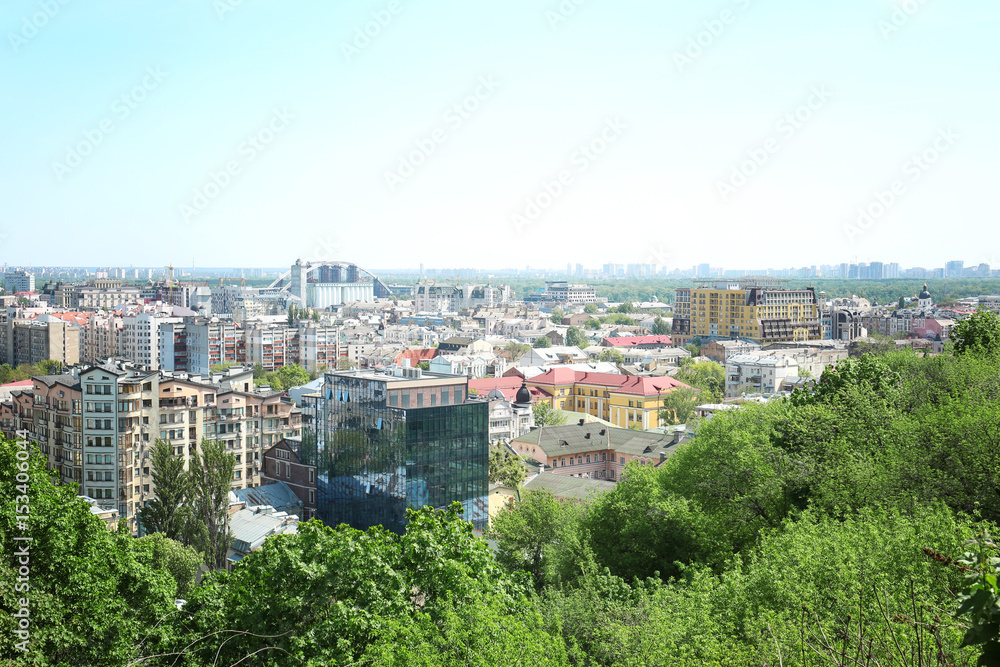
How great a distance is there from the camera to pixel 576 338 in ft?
305

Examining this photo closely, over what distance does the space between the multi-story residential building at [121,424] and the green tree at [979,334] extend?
21.7m

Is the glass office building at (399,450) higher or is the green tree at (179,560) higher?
the glass office building at (399,450)

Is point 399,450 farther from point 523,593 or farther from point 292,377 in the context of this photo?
point 292,377

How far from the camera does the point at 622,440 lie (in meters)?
38.5

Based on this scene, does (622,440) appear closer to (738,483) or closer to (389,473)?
(389,473)

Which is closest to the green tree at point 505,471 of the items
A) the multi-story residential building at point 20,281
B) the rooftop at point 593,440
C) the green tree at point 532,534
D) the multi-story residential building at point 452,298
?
the rooftop at point 593,440

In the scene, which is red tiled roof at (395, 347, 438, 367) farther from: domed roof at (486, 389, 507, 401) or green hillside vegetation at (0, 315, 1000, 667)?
green hillside vegetation at (0, 315, 1000, 667)

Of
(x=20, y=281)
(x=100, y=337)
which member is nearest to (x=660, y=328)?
(x=100, y=337)

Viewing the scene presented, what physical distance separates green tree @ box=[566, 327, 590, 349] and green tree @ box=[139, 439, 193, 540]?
67.3m

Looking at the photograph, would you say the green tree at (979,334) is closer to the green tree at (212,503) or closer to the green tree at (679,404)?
the green tree at (212,503)

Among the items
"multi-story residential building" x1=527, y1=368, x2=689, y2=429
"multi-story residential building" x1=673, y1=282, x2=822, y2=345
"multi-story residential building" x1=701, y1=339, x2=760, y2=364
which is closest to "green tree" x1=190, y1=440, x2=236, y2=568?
"multi-story residential building" x1=527, y1=368, x2=689, y2=429

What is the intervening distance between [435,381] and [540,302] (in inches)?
5774

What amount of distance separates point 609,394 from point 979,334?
29698 millimetres

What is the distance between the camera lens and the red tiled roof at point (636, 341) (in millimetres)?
84312
